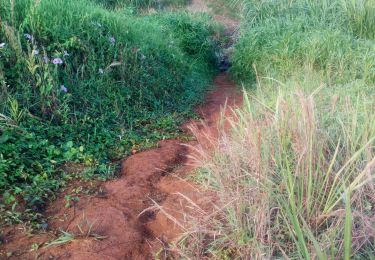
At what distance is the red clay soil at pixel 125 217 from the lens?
2350 mm

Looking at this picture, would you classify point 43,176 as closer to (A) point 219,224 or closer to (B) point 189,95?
(A) point 219,224

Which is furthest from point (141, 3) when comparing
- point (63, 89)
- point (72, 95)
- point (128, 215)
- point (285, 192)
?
point (285, 192)

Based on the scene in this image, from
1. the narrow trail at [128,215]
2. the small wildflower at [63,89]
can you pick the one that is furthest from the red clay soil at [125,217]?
the small wildflower at [63,89]

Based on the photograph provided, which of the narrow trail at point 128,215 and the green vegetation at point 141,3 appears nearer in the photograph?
the narrow trail at point 128,215

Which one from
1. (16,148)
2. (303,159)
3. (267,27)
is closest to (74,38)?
(16,148)

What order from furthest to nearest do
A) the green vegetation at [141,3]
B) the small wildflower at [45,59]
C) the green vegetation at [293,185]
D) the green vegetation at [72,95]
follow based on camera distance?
the green vegetation at [141,3]
the small wildflower at [45,59]
the green vegetation at [72,95]
the green vegetation at [293,185]

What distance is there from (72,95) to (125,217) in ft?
5.20

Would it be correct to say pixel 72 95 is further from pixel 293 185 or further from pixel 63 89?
pixel 293 185

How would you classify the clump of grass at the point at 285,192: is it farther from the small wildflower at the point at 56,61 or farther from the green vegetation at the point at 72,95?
the small wildflower at the point at 56,61

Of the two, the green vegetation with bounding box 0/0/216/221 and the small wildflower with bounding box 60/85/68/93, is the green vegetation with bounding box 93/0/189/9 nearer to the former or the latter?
the green vegetation with bounding box 0/0/216/221

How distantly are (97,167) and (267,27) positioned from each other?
4151 mm

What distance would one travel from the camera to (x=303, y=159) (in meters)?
2.30

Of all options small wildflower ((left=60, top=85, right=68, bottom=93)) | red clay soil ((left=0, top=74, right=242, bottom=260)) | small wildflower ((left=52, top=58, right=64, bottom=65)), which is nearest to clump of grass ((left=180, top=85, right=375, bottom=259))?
red clay soil ((left=0, top=74, right=242, bottom=260))

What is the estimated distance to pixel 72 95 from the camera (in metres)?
3.84
